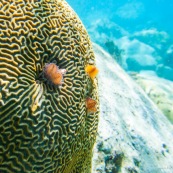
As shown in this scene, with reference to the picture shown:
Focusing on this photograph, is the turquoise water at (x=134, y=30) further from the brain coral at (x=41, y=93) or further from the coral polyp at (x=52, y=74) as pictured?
the coral polyp at (x=52, y=74)

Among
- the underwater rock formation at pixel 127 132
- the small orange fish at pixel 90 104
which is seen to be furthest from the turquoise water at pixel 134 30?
the small orange fish at pixel 90 104

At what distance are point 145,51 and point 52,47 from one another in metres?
19.5

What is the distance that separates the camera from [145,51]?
20969 millimetres

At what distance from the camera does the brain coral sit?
6.75 feet

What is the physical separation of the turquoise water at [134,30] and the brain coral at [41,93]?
13.5m

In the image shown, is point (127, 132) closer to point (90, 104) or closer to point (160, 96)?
point (90, 104)

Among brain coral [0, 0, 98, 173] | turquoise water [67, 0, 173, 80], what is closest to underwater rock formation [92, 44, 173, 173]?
brain coral [0, 0, 98, 173]

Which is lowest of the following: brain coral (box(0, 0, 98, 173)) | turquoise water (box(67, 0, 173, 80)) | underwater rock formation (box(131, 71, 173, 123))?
brain coral (box(0, 0, 98, 173))

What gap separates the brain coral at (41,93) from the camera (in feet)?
6.75

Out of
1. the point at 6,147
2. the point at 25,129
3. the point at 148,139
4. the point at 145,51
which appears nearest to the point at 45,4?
the point at 25,129

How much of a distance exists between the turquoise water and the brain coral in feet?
44.2

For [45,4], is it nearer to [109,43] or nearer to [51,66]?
[51,66]

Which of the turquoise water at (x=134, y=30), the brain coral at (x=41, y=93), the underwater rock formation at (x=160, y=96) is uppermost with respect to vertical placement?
the turquoise water at (x=134, y=30)

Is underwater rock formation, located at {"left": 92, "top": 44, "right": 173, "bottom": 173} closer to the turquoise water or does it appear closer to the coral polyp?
the coral polyp
